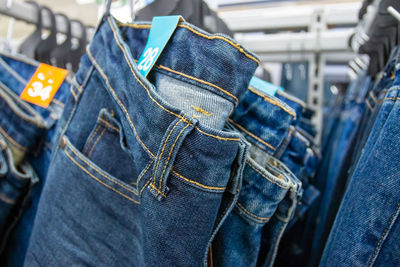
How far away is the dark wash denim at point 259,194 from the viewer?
13.3 inches

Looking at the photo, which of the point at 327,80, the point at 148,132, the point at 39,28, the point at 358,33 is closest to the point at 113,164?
the point at 148,132

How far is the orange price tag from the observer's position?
583 mm

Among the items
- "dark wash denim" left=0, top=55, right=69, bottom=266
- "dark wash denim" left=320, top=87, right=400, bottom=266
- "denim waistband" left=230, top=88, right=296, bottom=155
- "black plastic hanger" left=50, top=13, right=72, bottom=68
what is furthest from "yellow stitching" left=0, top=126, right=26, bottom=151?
"dark wash denim" left=320, top=87, right=400, bottom=266

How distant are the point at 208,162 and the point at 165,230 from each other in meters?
0.09

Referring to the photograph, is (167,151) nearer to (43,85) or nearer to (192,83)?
(192,83)

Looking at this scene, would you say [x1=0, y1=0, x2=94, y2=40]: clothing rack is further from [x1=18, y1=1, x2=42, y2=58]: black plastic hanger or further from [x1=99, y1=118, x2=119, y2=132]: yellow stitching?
[x1=99, y1=118, x2=119, y2=132]: yellow stitching

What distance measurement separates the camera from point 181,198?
0.27 metres

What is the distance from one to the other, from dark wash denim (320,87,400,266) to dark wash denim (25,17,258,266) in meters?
0.16

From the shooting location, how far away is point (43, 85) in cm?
59

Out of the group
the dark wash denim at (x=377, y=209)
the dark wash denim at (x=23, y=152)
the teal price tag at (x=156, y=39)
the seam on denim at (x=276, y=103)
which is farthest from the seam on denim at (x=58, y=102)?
the dark wash denim at (x=377, y=209)

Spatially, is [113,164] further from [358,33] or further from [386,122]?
[358,33]

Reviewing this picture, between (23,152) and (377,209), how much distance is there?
654 millimetres

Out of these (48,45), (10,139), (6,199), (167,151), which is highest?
(48,45)

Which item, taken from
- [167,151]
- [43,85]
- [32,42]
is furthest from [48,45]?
[167,151]
